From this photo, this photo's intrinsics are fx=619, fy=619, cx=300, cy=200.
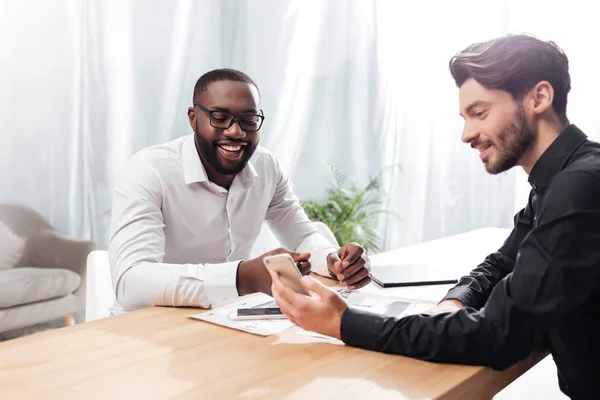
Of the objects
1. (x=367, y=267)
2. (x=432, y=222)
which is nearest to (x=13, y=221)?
(x=367, y=267)

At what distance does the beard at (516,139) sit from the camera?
4.54 ft

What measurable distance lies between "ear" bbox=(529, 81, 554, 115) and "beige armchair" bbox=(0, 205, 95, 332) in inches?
86.6

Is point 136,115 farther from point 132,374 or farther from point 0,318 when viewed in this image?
point 132,374

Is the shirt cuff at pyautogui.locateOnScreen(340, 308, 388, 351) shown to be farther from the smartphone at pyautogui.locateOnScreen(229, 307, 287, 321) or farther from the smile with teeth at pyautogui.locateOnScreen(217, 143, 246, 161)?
the smile with teeth at pyautogui.locateOnScreen(217, 143, 246, 161)

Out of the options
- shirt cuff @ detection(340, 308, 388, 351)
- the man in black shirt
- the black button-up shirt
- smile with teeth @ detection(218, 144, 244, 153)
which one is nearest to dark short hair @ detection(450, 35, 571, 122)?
the man in black shirt

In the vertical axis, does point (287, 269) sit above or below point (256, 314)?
above

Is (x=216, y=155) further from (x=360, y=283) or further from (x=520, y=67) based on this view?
(x=520, y=67)

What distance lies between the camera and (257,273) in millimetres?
1610

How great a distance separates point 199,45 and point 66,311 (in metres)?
1.61

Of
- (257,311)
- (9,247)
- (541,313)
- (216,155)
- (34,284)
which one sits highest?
(216,155)

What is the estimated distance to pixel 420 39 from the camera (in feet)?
15.6

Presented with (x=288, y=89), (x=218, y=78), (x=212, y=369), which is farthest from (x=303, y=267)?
(x=288, y=89)

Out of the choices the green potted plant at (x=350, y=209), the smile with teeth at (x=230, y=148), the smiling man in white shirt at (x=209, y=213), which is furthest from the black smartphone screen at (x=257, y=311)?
the green potted plant at (x=350, y=209)

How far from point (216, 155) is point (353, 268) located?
2.10ft
